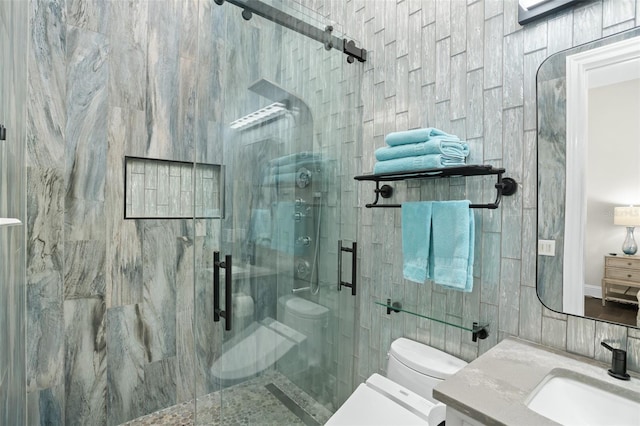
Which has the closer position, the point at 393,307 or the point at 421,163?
the point at 421,163

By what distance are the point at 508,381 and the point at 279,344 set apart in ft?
3.26

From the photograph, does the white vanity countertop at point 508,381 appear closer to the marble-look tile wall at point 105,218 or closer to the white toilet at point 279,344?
the white toilet at point 279,344

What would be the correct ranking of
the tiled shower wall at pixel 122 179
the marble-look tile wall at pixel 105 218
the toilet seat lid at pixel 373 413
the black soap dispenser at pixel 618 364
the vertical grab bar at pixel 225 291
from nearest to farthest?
1. the black soap dispenser at pixel 618 364
2. the toilet seat lid at pixel 373 413
3. the vertical grab bar at pixel 225 291
4. the tiled shower wall at pixel 122 179
5. the marble-look tile wall at pixel 105 218

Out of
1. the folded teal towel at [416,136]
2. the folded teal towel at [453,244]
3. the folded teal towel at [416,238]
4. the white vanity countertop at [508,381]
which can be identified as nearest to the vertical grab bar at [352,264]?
the folded teal towel at [416,238]

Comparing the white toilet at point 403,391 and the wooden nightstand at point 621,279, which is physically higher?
the wooden nightstand at point 621,279

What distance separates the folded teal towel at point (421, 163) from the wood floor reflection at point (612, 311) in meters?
0.64

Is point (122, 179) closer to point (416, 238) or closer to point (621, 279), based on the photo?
point (416, 238)

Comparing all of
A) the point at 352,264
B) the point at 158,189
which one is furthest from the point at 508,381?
the point at 158,189

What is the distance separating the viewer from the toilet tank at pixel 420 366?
130 cm

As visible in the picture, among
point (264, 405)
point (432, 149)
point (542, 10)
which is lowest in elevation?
point (264, 405)

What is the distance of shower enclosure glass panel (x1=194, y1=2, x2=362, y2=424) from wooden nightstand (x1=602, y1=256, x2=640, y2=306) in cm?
110

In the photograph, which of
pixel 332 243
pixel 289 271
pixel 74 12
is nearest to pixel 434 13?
pixel 332 243

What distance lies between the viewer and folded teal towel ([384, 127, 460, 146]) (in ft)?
4.21

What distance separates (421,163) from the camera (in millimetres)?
1284
